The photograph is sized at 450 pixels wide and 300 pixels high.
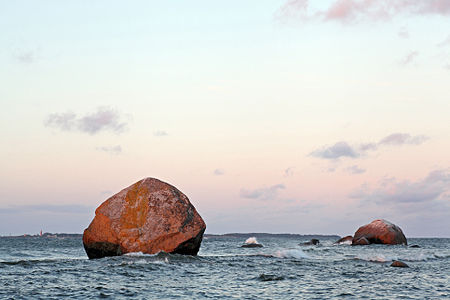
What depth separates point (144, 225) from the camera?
2680 centimetres

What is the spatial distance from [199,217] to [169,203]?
1.89m

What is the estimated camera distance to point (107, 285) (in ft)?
58.0

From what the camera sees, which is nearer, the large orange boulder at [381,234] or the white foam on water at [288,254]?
the white foam on water at [288,254]

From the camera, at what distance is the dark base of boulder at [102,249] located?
1062 inches

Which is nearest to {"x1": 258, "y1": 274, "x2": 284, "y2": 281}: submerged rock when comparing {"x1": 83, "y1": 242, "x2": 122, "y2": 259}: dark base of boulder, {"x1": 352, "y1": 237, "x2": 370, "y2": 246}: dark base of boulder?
{"x1": 83, "y1": 242, "x2": 122, "y2": 259}: dark base of boulder

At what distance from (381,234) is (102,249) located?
40.8m

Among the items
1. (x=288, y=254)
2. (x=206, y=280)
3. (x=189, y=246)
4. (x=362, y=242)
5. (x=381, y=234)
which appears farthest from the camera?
(x=381, y=234)

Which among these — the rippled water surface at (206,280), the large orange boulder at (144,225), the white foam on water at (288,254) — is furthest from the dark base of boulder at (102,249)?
the white foam on water at (288,254)

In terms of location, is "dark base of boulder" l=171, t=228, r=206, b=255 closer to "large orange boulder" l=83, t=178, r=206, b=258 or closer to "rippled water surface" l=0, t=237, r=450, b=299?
"large orange boulder" l=83, t=178, r=206, b=258

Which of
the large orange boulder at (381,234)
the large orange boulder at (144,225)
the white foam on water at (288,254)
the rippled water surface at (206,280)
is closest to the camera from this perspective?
the rippled water surface at (206,280)

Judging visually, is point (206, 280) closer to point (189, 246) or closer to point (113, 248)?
point (189, 246)

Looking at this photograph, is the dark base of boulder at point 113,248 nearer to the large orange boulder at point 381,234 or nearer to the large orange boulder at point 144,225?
the large orange boulder at point 144,225

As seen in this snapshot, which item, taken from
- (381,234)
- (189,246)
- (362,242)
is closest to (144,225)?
(189,246)

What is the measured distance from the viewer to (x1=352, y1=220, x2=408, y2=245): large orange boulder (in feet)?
193
